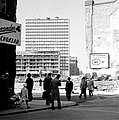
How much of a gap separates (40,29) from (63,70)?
33.8m

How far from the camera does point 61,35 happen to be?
630 feet

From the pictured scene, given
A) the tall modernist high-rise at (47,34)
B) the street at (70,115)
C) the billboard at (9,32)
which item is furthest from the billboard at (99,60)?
the tall modernist high-rise at (47,34)

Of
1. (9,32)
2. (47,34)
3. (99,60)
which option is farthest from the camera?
(47,34)

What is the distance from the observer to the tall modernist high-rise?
190875 millimetres

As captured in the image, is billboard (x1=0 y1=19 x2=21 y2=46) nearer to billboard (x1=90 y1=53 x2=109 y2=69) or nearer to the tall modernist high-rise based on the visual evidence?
billboard (x1=90 y1=53 x2=109 y2=69)

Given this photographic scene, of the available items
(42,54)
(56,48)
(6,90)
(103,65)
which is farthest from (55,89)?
(56,48)

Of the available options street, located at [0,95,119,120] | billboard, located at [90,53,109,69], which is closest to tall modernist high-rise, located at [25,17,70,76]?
billboard, located at [90,53,109,69]

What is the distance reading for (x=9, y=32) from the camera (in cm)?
1584

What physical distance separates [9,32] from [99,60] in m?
48.6

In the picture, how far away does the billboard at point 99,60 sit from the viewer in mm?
62031

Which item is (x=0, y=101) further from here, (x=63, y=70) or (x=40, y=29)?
(x=40, y=29)

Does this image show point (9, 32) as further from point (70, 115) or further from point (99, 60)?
point (99, 60)

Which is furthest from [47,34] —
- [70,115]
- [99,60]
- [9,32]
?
[70,115]

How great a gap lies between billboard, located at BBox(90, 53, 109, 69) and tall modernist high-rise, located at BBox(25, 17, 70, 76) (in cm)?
12497
